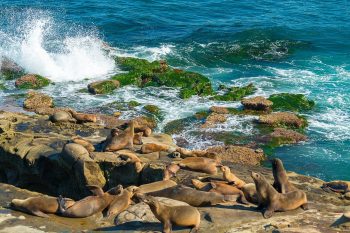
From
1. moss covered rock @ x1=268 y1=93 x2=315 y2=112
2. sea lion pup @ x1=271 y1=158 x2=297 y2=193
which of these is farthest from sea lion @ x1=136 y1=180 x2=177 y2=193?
moss covered rock @ x1=268 y1=93 x2=315 y2=112

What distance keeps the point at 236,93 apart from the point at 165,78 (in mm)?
3802

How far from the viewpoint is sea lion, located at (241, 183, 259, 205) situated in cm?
1112

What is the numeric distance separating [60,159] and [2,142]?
8.08 feet

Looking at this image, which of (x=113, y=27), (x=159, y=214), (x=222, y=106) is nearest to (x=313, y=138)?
(x=222, y=106)

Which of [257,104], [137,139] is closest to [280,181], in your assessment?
[137,139]

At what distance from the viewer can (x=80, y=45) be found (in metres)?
32.5

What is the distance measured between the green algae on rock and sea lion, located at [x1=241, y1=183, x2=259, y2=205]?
14084 mm

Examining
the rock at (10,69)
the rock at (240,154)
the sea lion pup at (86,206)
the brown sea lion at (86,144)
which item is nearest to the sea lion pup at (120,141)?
the brown sea lion at (86,144)

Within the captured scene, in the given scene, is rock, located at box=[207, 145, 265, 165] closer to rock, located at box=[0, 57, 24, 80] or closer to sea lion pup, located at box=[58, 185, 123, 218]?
sea lion pup, located at box=[58, 185, 123, 218]

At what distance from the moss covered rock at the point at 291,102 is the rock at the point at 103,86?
7390mm

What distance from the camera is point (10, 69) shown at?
27.9 m

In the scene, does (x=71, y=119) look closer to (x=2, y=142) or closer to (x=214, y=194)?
(x=2, y=142)

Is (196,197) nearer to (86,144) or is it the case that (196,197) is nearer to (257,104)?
(86,144)

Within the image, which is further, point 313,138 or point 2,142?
point 313,138
